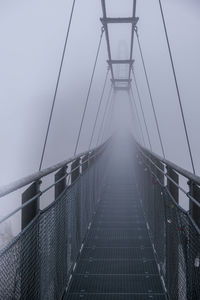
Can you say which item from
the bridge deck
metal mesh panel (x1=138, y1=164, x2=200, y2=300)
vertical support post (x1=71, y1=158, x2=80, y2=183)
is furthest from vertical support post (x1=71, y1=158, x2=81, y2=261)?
metal mesh panel (x1=138, y1=164, x2=200, y2=300)

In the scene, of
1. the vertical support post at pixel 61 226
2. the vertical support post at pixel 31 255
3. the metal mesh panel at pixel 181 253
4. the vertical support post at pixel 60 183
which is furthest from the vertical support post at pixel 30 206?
the metal mesh panel at pixel 181 253

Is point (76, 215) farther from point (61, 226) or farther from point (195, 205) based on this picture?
point (195, 205)

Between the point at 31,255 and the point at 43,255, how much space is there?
0.27 meters

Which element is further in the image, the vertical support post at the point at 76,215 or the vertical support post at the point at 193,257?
the vertical support post at the point at 76,215

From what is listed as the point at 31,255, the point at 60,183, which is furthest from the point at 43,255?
the point at 60,183

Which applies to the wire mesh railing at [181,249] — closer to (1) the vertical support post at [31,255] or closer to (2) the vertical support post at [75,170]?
(1) the vertical support post at [31,255]

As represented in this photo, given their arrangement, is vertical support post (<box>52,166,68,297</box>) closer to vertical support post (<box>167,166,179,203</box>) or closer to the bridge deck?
the bridge deck

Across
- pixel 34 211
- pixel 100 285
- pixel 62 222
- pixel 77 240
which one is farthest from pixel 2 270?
pixel 77 240

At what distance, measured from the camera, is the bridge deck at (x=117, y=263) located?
299 centimetres

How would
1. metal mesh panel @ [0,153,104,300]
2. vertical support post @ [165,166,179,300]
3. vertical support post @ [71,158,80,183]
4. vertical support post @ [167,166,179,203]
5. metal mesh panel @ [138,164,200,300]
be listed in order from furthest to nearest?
vertical support post @ [71,158,80,183]
vertical support post @ [167,166,179,203]
vertical support post @ [165,166,179,300]
metal mesh panel @ [138,164,200,300]
metal mesh panel @ [0,153,104,300]

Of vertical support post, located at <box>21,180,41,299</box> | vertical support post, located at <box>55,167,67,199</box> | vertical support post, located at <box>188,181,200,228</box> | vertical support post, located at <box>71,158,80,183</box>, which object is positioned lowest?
vertical support post, located at <box>21,180,41,299</box>

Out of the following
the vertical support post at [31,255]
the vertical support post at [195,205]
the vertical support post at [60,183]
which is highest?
the vertical support post at [60,183]

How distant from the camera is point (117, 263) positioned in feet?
12.2

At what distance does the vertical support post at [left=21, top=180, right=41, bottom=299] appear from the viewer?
66.0 inches
